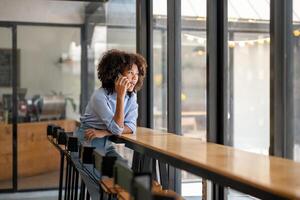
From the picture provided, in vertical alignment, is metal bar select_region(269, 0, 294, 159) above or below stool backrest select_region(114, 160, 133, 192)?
above

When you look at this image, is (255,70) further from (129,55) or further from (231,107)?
(129,55)

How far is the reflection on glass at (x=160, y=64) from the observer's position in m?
3.90

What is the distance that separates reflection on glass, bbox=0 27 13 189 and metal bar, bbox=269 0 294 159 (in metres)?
3.97

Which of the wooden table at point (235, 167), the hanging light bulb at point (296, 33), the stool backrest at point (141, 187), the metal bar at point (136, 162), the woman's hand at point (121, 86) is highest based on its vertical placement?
the hanging light bulb at point (296, 33)

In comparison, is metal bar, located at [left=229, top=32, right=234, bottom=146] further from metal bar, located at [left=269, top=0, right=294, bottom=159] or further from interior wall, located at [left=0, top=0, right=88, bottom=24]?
interior wall, located at [left=0, top=0, right=88, bottom=24]

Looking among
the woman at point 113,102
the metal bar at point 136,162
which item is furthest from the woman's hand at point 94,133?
the metal bar at point 136,162

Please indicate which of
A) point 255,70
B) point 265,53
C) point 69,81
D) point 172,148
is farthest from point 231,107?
point 69,81

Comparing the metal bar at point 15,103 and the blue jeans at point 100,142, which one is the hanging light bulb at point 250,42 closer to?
the blue jeans at point 100,142

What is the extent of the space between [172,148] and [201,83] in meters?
1.24

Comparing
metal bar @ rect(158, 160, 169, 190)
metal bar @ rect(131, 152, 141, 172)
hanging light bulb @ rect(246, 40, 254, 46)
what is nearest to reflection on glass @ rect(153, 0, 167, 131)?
metal bar @ rect(158, 160, 169, 190)

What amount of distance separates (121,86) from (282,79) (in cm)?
97

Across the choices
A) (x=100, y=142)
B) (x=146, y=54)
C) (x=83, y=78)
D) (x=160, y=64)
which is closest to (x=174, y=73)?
(x=160, y=64)

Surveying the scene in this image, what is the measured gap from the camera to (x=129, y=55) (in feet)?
9.35

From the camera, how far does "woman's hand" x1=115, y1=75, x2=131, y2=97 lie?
2619 millimetres
